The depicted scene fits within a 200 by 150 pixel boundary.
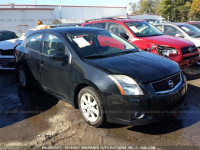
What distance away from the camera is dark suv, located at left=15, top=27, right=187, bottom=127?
9.66 ft

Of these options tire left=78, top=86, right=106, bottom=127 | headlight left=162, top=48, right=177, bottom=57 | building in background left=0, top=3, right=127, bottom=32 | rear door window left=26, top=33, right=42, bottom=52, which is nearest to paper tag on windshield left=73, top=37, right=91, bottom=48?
tire left=78, top=86, right=106, bottom=127

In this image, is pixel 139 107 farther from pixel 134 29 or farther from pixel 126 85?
pixel 134 29

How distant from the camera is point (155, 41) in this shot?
5883mm

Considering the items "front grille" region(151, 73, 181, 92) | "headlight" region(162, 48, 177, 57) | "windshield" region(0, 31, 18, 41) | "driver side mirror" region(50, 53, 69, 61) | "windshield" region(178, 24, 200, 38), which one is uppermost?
"windshield" region(178, 24, 200, 38)

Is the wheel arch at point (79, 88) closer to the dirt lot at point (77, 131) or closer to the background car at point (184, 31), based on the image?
the dirt lot at point (77, 131)

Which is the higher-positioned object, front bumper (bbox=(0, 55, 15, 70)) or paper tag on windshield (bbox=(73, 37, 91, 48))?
paper tag on windshield (bbox=(73, 37, 91, 48))

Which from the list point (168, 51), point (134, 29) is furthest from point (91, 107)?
point (134, 29)

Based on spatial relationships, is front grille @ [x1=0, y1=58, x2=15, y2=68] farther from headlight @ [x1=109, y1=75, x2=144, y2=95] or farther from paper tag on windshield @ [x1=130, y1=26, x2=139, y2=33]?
headlight @ [x1=109, y1=75, x2=144, y2=95]

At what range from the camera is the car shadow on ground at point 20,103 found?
404 centimetres

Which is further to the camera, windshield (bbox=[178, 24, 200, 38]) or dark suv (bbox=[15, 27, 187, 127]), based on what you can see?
windshield (bbox=[178, 24, 200, 38])

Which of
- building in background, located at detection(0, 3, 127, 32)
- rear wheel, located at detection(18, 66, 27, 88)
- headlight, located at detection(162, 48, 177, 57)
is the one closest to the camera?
rear wheel, located at detection(18, 66, 27, 88)

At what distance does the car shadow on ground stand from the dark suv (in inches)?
17.2

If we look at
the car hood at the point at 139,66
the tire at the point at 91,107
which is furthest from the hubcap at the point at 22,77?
the car hood at the point at 139,66

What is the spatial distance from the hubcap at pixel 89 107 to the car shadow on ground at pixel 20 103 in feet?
3.80
